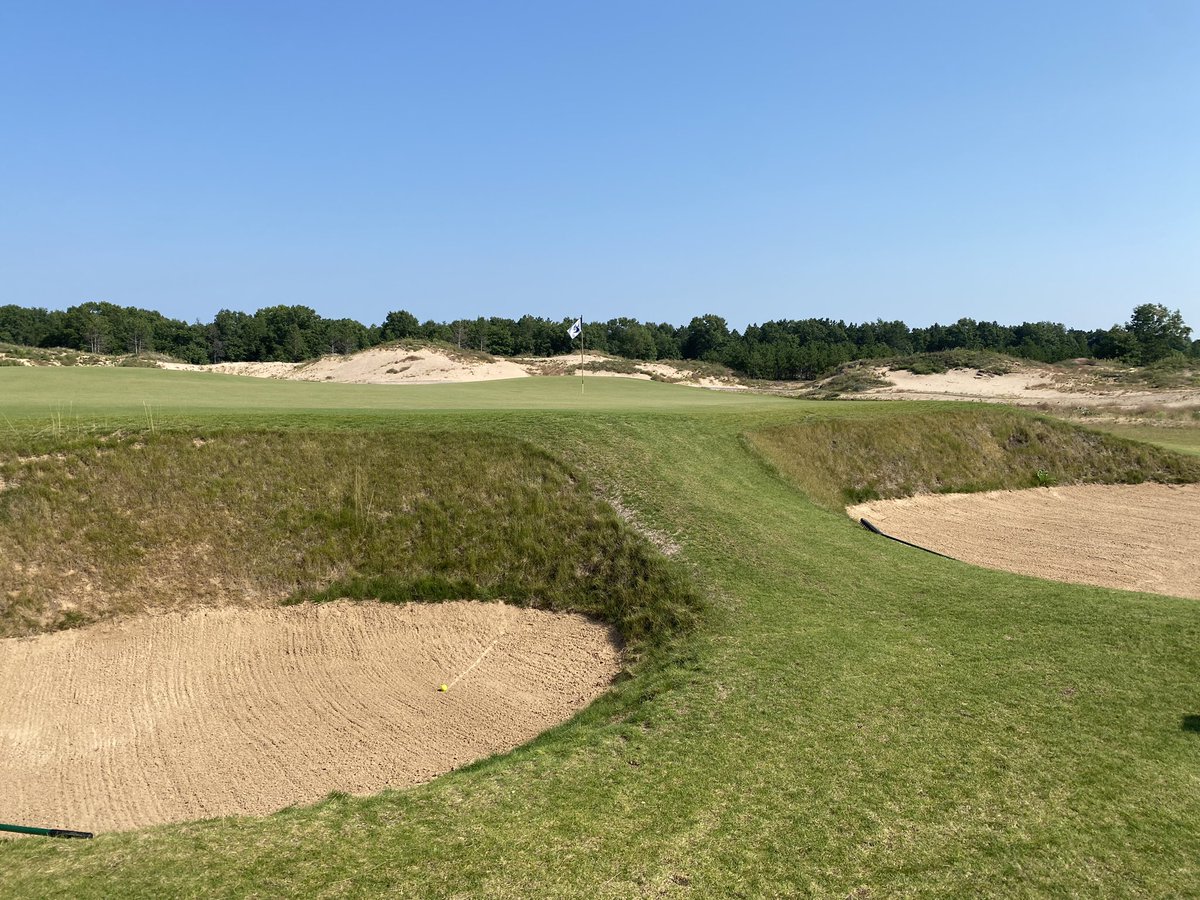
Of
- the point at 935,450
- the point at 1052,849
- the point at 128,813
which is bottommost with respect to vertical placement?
the point at 128,813

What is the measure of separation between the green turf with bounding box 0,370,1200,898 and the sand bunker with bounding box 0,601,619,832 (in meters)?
1.24

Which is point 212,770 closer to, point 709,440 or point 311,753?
point 311,753

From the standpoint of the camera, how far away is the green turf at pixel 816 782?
16.6ft

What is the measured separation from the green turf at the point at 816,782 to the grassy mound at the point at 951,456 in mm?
7471

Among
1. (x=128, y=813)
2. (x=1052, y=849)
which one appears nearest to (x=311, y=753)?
(x=128, y=813)

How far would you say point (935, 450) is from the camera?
856 inches

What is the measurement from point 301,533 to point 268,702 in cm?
361

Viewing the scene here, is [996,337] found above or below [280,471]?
above

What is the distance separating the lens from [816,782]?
20.5 ft

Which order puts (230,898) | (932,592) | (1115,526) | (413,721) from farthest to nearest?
(1115,526), (932,592), (413,721), (230,898)

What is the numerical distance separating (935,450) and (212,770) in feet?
65.2

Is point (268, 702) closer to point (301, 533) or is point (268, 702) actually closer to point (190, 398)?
point (301, 533)

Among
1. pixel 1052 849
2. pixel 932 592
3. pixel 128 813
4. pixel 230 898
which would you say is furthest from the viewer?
pixel 932 592

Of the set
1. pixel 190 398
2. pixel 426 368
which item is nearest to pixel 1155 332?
pixel 426 368
